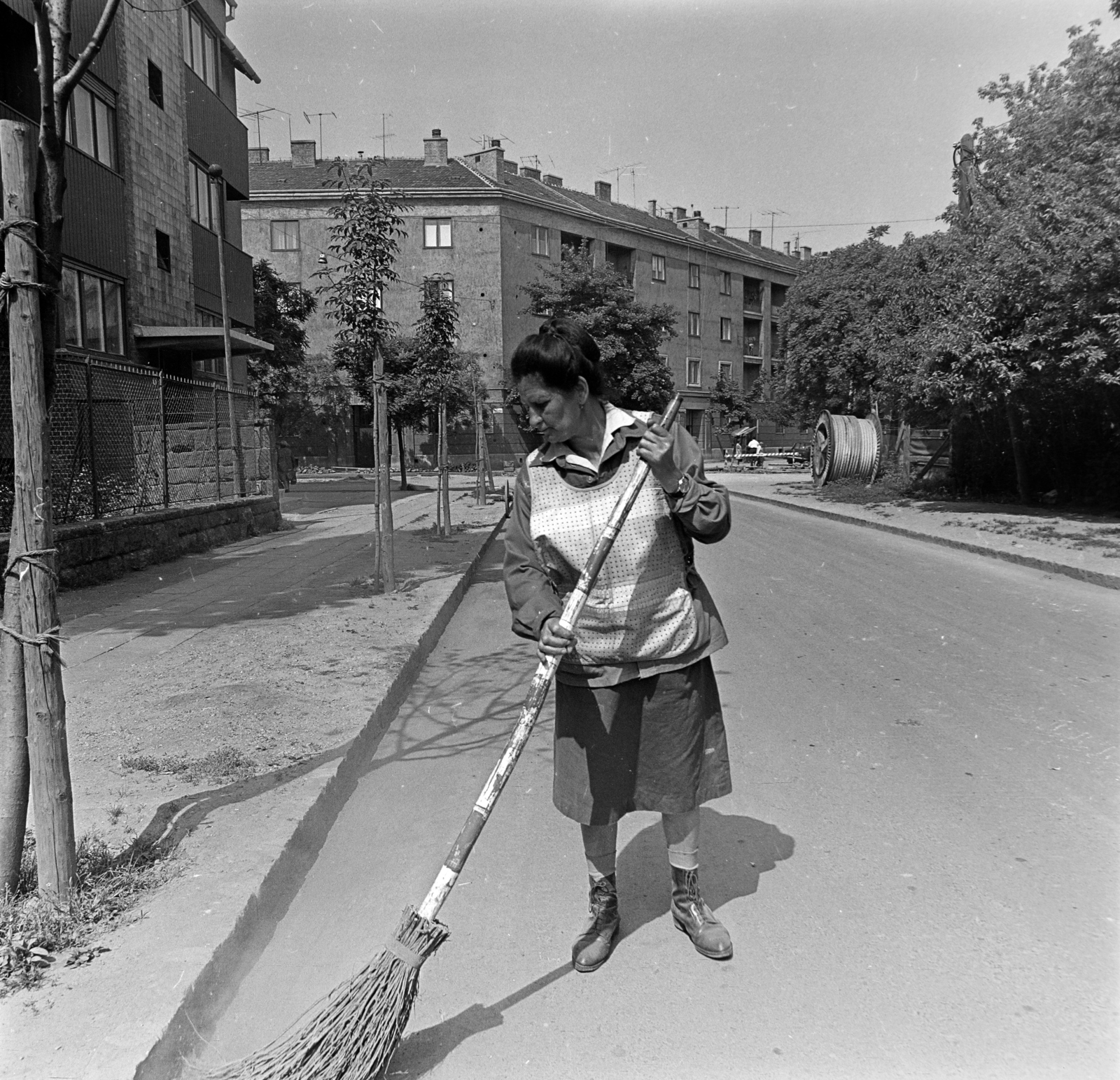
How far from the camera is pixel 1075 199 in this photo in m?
12.9

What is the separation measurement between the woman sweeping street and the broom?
0.42ft

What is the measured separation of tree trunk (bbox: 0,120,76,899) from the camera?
2996mm

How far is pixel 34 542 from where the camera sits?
303 centimetres

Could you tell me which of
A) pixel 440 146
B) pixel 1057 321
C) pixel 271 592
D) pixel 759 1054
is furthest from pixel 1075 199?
pixel 440 146

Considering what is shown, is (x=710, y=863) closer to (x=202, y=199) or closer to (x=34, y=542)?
(x=34, y=542)

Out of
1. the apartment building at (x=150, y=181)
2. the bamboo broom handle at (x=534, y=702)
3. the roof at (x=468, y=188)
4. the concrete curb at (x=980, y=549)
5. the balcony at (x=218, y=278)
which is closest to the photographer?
the bamboo broom handle at (x=534, y=702)

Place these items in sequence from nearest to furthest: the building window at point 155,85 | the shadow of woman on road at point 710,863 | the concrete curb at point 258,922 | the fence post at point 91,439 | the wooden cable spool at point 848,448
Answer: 1. the concrete curb at point 258,922
2. the shadow of woman on road at point 710,863
3. the fence post at point 91,439
4. the building window at point 155,85
5. the wooden cable spool at point 848,448

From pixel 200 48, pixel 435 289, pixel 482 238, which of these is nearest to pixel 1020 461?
pixel 435 289

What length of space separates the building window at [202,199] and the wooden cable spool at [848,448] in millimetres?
14997

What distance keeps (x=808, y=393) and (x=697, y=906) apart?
1032 inches

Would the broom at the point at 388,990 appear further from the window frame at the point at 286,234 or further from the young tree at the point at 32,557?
the window frame at the point at 286,234

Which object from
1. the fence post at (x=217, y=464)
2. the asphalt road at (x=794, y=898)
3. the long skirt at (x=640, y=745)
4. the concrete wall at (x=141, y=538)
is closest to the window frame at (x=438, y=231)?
the concrete wall at (x=141, y=538)

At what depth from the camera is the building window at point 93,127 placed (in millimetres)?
15016

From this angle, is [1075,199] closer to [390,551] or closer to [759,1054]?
[390,551]
